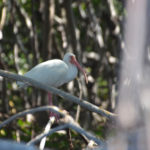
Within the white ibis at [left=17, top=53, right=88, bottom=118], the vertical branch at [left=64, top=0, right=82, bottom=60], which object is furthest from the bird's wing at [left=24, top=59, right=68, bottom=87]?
the vertical branch at [left=64, top=0, right=82, bottom=60]

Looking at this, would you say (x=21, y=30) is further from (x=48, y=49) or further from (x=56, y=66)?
(x=56, y=66)

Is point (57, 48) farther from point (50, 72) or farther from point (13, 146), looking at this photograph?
point (13, 146)

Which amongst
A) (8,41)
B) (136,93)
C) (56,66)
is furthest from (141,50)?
(8,41)

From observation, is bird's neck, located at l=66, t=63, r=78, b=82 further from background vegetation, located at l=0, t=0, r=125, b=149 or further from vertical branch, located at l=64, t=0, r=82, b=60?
vertical branch, located at l=64, t=0, r=82, b=60

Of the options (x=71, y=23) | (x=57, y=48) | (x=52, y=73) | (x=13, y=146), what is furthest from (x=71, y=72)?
(x=13, y=146)

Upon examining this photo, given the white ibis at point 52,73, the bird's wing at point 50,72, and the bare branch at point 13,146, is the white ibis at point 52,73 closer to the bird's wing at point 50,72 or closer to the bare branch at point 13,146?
the bird's wing at point 50,72

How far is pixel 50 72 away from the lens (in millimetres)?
5148

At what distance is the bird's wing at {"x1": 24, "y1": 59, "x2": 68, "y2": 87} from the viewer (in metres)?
5.03

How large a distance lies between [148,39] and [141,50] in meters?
0.18

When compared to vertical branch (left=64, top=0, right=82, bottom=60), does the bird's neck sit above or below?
below

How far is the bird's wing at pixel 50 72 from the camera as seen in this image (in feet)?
16.5

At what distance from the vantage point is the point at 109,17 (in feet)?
27.3

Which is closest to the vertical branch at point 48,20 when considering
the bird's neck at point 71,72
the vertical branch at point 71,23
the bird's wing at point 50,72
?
the vertical branch at point 71,23

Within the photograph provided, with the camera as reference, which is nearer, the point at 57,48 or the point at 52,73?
the point at 52,73
